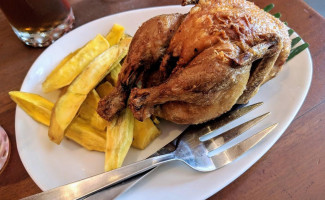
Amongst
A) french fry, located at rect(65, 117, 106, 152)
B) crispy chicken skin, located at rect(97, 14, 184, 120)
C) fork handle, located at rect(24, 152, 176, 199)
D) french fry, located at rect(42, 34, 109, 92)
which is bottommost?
french fry, located at rect(65, 117, 106, 152)

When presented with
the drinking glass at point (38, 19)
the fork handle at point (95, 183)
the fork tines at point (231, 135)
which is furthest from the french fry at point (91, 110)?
the drinking glass at point (38, 19)

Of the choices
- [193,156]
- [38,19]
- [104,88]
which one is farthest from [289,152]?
[38,19]

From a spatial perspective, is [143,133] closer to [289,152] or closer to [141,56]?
[141,56]

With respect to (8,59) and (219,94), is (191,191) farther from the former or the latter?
(8,59)

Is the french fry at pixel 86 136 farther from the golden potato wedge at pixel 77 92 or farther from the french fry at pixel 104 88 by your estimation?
the french fry at pixel 104 88

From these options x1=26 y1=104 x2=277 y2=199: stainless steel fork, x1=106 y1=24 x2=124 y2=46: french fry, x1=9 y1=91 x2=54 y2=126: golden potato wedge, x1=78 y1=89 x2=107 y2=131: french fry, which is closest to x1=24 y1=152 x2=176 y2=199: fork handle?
A: x1=26 y1=104 x2=277 y2=199: stainless steel fork

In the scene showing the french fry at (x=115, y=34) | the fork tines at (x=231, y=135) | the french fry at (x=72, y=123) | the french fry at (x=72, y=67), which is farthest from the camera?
the french fry at (x=115, y=34)

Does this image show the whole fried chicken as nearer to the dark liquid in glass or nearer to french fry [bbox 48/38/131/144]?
french fry [bbox 48/38/131/144]
